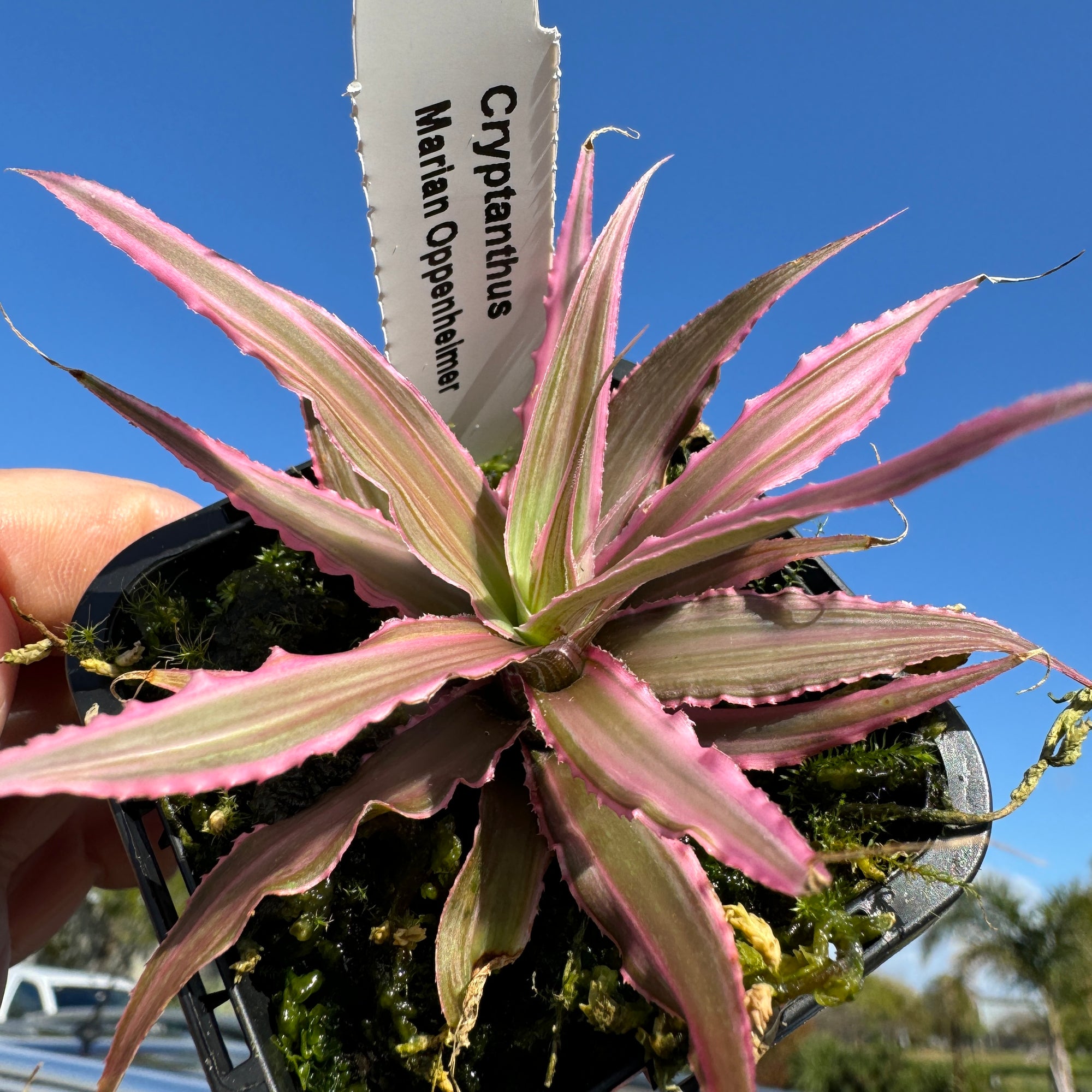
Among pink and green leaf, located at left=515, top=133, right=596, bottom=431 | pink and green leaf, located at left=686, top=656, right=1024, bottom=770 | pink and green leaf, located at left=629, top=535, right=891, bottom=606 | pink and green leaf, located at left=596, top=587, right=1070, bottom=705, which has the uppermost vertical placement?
pink and green leaf, located at left=515, top=133, right=596, bottom=431

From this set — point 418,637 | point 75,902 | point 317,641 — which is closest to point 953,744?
point 418,637

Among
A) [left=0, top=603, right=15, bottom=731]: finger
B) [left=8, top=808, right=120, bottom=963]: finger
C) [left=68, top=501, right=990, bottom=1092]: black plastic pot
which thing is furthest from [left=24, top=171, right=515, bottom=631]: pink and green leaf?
[left=8, top=808, right=120, bottom=963]: finger

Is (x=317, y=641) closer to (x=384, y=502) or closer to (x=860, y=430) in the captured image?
(x=384, y=502)

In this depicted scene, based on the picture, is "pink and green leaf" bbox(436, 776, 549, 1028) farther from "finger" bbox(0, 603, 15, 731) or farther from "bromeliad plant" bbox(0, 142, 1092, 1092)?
"finger" bbox(0, 603, 15, 731)

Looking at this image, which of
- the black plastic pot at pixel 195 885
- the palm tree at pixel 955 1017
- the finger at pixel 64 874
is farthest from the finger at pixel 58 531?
the palm tree at pixel 955 1017

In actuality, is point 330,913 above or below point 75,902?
below

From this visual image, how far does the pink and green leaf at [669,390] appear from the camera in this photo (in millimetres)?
728

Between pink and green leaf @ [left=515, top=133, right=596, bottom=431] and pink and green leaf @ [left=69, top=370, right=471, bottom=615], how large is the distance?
171 mm

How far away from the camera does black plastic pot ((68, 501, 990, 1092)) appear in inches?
24.9

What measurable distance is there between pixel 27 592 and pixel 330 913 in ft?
2.71

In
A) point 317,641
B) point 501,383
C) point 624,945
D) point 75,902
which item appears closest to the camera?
point 624,945

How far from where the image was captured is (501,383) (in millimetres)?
949

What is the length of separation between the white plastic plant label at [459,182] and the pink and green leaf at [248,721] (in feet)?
1.33

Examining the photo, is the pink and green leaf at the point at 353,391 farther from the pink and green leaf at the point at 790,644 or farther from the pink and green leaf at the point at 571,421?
the pink and green leaf at the point at 790,644
